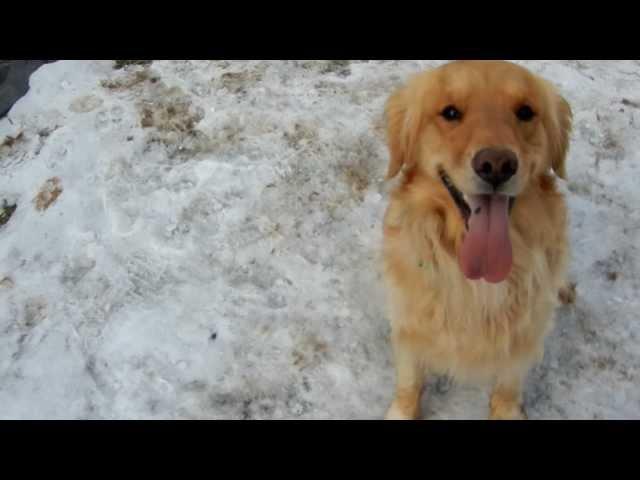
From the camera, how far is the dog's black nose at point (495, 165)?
2.04 m

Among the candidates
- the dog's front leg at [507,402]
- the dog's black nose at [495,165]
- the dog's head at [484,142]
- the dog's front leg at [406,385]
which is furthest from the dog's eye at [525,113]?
the dog's front leg at [507,402]

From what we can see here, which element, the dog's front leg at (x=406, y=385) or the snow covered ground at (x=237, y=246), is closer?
the dog's front leg at (x=406, y=385)

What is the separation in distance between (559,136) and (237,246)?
76.5 inches

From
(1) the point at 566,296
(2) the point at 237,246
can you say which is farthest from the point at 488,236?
(2) the point at 237,246

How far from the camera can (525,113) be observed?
2.32m

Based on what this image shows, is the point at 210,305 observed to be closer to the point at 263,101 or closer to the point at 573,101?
the point at 263,101

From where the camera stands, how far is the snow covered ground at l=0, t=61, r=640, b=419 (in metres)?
3.02

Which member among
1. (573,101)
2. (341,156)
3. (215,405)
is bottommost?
(215,405)

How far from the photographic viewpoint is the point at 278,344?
3.18 metres

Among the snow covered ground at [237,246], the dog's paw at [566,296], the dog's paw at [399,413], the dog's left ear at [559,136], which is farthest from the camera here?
the dog's paw at [566,296]

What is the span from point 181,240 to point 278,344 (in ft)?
3.13

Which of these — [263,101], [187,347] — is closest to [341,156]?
[263,101]

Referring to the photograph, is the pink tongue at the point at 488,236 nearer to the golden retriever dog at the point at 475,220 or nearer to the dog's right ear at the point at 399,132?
the golden retriever dog at the point at 475,220
